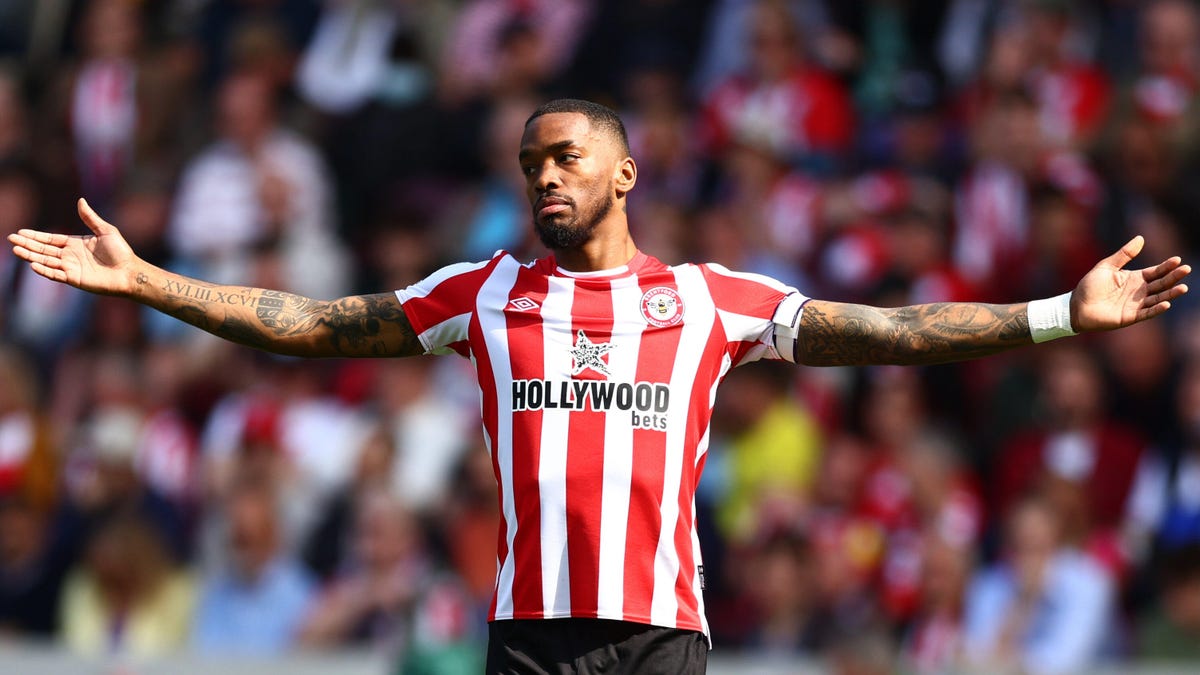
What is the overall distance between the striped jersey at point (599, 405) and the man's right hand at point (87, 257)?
38.9 inches

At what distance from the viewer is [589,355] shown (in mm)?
5902

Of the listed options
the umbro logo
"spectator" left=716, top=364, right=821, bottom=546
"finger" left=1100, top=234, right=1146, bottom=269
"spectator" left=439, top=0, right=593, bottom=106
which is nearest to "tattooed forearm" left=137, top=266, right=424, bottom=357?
the umbro logo

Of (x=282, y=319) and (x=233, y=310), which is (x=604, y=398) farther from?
(x=233, y=310)

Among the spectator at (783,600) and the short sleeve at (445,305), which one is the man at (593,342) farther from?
the spectator at (783,600)

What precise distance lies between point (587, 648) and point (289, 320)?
1.56 m

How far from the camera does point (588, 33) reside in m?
15.1

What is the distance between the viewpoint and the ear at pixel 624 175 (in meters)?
6.20

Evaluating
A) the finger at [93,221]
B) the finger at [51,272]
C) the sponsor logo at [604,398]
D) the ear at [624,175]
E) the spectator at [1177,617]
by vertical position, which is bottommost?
the spectator at [1177,617]

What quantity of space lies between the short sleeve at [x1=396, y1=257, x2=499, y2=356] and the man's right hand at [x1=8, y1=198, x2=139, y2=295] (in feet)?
3.14

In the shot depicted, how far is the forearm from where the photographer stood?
619 cm

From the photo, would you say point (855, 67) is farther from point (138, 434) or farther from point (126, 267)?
point (126, 267)

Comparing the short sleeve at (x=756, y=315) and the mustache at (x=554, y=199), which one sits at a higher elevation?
the mustache at (x=554, y=199)

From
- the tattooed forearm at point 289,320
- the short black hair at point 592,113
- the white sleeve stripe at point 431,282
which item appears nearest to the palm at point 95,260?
the tattooed forearm at point 289,320

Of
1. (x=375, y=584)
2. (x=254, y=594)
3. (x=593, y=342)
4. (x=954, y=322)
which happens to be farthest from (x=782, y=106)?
(x=593, y=342)
